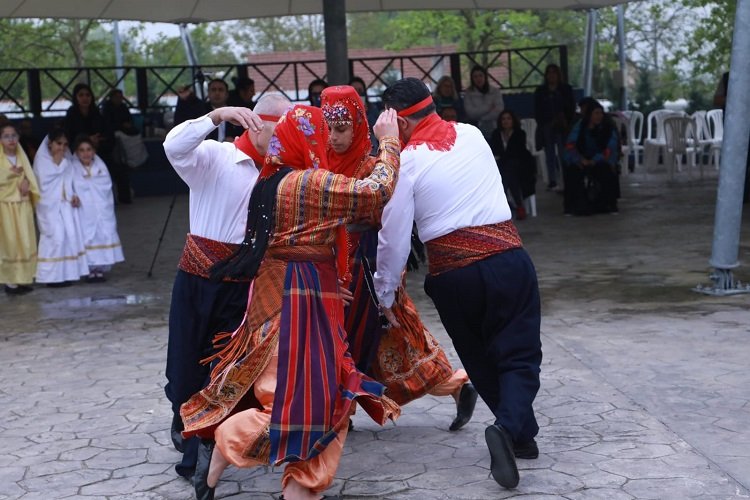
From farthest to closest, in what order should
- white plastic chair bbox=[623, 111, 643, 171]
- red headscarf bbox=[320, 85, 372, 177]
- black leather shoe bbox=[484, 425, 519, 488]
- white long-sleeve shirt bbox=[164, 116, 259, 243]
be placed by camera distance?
white plastic chair bbox=[623, 111, 643, 171], white long-sleeve shirt bbox=[164, 116, 259, 243], black leather shoe bbox=[484, 425, 519, 488], red headscarf bbox=[320, 85, 372, 177]

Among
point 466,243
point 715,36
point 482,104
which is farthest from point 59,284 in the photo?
point 715,36

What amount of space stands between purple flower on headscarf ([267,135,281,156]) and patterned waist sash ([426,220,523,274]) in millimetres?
809

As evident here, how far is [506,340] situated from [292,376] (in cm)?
92

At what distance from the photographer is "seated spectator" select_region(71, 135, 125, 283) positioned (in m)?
10.8

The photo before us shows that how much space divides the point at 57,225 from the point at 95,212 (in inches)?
15.5

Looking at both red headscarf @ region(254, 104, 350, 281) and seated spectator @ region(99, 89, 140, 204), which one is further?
seated spectator @ region(99, 89, 140, 204)

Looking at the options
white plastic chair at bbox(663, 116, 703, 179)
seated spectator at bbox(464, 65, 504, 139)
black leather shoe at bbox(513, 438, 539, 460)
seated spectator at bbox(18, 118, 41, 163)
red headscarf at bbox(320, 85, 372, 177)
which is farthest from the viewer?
white plastic chair at bbox(663, 116, 703, 179)

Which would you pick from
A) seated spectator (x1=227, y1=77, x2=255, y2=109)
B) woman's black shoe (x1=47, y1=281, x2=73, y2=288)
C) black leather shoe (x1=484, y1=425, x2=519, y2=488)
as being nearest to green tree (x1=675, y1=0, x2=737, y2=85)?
seated spectator (x1=227, y1=77, x2=255, y2=109)

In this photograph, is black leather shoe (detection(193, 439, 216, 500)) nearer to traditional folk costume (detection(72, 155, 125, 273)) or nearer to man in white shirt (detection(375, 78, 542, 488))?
man in white shirt (detection(375, 78, 542, 488))

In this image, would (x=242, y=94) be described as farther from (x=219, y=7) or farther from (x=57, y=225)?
(x=57, y=225)

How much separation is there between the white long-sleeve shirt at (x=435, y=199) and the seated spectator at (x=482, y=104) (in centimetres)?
1078

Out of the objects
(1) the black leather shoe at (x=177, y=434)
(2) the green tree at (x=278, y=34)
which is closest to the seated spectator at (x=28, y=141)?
(1) the black leather shoe at (x=177, y=434)

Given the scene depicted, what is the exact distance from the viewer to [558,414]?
5742 mm

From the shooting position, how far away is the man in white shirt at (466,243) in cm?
478
